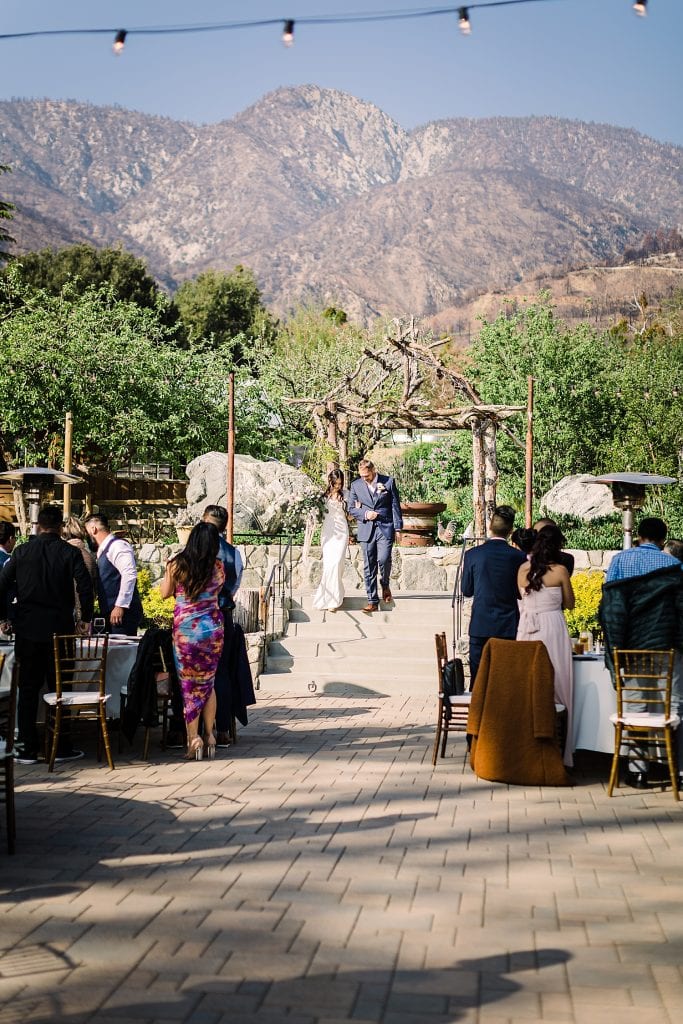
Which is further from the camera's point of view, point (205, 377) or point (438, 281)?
point (438, 281)

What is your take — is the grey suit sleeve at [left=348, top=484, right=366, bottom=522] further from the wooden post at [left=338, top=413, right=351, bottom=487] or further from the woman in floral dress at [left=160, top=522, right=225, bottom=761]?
Result: the woman in floral dress at [left=160, top=522, right=225, bottom=761]

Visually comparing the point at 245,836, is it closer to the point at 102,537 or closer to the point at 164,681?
the point at 164,681

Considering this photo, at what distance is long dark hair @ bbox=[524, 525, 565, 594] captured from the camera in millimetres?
7516

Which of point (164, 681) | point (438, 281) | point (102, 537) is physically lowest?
point (164, 681)

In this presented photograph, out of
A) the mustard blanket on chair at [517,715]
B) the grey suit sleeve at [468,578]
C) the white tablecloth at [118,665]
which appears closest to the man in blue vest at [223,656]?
the white tablecloth at [118,665]

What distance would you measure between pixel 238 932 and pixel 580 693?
3645 mm

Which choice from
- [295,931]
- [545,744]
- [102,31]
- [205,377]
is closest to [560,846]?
[545,744]

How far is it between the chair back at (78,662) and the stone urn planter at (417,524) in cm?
1161

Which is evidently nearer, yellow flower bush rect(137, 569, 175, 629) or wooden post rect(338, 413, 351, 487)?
yellow flower bush rect(137, 569, 175, 629)

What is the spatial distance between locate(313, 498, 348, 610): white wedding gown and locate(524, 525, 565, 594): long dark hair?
6.43 meters

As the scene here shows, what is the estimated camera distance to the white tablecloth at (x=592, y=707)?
23.9 ft

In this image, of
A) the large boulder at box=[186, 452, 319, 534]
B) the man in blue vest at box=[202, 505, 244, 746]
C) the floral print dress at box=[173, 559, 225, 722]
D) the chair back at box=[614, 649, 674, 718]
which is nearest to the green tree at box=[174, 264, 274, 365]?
the large boulder at box=[186, 452, 319, 534]

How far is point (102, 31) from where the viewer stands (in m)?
9.68

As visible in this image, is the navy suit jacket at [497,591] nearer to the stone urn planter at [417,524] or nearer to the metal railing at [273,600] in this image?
the metal railing at [273,600]
